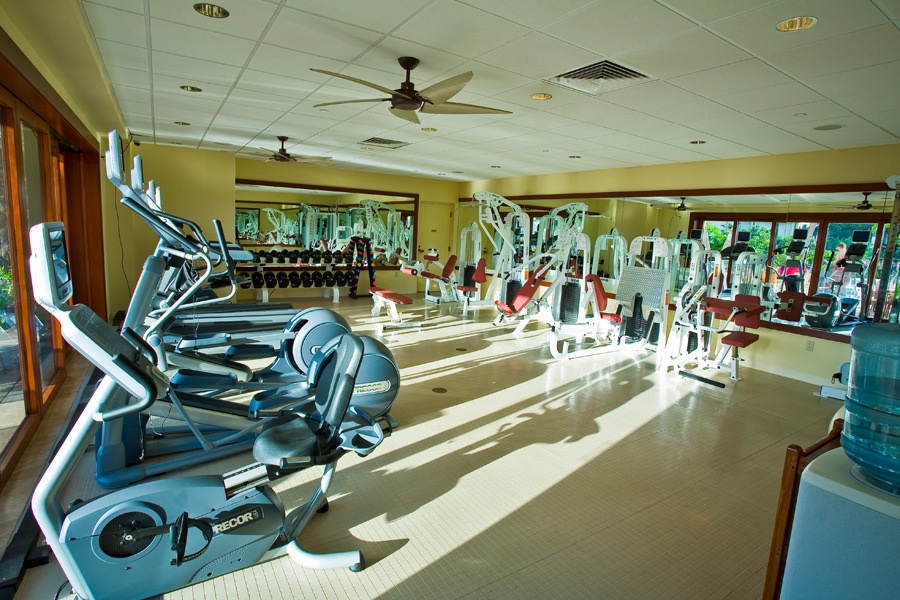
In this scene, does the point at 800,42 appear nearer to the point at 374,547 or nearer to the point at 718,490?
the point at 718,490

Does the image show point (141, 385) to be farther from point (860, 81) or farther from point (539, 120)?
point (860, 81)

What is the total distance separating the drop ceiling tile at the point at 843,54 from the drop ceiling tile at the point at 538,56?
40.8 inches

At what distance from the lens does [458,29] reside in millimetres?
2508

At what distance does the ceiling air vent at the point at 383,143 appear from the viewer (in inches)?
228

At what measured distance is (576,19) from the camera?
2.31 metres

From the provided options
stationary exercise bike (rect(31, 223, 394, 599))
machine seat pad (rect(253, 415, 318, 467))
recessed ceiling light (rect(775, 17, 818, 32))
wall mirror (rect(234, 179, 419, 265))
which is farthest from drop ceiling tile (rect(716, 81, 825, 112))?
wall mirror (rect(234, 179, 419, 265))

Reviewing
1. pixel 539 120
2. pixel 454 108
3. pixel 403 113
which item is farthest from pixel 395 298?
pixel 454 108

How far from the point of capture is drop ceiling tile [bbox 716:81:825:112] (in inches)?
121

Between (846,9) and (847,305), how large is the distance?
13.5 feet

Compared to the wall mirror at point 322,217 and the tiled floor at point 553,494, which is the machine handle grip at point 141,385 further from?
the wall mirror at point 322,217

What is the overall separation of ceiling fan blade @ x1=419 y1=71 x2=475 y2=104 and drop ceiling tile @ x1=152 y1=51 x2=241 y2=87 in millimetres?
1465

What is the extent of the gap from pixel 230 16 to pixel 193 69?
44.4 inches

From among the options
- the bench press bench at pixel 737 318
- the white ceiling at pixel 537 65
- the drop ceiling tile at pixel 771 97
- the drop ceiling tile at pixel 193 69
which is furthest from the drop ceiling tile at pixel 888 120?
the drop ceiling tile at pixel 193 69

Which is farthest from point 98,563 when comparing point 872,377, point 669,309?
point 669,309
